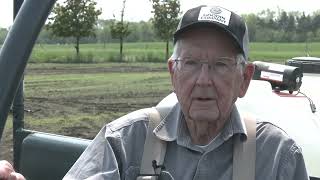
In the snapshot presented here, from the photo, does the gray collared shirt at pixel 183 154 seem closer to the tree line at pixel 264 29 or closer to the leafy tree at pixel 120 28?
the tree line at pixel 264 29

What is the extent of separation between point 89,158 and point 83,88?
62.1ft

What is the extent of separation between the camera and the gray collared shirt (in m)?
2.00

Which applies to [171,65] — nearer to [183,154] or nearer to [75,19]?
[183,154]

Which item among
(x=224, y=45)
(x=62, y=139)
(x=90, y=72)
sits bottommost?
(x=90, y=72)

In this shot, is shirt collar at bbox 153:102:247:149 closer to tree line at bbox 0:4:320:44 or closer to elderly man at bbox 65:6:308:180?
elderly man at bbox 65:6:308:180

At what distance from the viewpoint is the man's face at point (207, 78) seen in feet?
6.53

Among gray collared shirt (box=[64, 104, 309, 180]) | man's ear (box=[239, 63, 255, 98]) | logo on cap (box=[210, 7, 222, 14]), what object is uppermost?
logo on cap (box=[210, 7, 222, 14])

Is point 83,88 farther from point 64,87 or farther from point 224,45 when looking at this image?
point 224,45

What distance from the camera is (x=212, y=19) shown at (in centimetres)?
197

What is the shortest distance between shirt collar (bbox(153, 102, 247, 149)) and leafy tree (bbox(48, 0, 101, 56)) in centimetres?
3002

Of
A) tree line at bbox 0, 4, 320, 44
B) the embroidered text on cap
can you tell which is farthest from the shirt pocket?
tree line at bbox 0, 4, 320, 44

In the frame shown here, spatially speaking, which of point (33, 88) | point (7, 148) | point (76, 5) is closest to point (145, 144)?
point (7, 148)

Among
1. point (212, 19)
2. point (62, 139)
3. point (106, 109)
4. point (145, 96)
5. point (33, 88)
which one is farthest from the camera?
point (33, 88)

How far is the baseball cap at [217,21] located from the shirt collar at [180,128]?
0.25 metres
